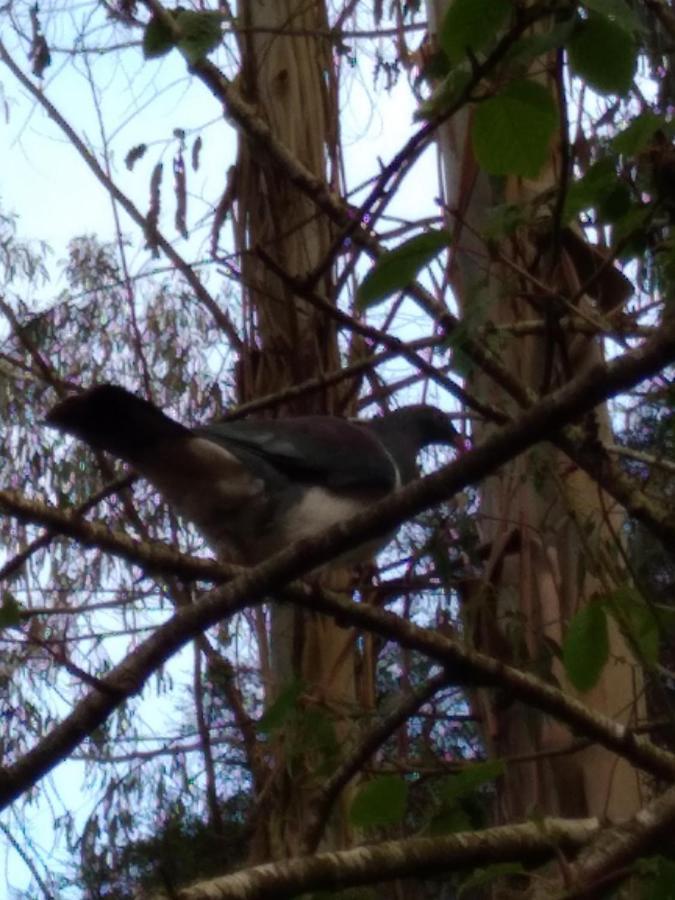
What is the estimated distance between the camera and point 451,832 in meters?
2.07

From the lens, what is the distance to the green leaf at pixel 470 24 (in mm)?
1310

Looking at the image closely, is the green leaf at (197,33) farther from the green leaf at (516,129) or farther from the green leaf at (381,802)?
the green leaf at (381,802)

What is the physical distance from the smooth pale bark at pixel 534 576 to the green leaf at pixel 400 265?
114cm

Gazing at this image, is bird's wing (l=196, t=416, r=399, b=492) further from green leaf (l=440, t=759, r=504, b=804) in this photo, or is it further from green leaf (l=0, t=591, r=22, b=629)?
green leaf (l=0, t=591, r=22, b=629)

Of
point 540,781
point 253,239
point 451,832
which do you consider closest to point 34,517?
point 451,832

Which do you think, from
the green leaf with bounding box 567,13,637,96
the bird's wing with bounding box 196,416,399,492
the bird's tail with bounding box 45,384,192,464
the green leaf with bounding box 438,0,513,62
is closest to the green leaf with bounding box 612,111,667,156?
the green leaf with bounding box 567,13,637,96

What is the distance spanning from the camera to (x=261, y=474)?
10.5 ft

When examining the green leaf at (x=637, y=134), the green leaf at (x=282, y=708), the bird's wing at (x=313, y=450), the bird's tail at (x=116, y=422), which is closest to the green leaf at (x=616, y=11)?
the green leaf at (x=637, y=134)

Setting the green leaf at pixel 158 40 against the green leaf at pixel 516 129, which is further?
the green leaf at pixel 158 40

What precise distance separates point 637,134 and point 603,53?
238 millimetres

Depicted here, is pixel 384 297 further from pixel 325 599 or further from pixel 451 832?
pixel 451 832

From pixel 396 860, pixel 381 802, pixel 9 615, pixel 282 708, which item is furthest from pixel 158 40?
pixel 396 860

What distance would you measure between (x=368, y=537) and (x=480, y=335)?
1.69ft

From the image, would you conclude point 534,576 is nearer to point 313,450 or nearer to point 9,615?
point 313,450
